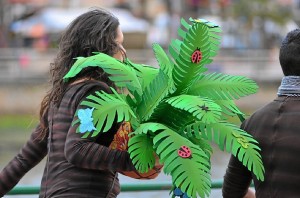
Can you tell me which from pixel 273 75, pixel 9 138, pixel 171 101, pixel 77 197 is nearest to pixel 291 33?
pixel 171 101

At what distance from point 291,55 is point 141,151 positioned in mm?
661

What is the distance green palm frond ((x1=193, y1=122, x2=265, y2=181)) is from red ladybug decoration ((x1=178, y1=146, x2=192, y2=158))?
4.2 inches

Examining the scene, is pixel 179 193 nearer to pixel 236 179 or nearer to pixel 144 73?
pixel 236 179

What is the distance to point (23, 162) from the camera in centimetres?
375

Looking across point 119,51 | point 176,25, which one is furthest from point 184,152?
point 176,25

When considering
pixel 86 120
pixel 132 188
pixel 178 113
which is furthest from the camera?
pixel 132 188

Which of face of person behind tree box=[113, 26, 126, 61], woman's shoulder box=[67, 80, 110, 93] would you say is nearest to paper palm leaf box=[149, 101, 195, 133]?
woman's shoulder box=[67, 80, 110, 93]

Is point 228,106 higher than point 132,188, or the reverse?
point 228,106

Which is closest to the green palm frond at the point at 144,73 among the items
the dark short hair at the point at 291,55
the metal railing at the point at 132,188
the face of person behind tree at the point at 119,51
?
the face of person behind tree at the point at 119,51

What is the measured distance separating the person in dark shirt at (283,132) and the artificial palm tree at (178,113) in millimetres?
74

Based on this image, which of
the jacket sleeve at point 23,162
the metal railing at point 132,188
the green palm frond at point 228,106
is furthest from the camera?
the metal railing at point 132,188

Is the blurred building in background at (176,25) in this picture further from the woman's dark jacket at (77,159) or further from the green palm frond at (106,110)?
the green palm frond at (106,110)

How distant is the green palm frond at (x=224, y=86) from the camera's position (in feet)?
10.9

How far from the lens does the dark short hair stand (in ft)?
10.8
